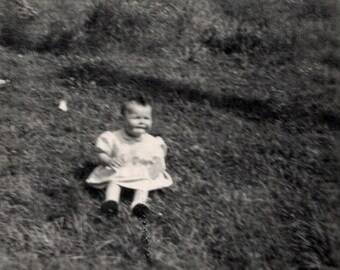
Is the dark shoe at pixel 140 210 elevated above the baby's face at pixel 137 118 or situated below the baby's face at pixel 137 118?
below

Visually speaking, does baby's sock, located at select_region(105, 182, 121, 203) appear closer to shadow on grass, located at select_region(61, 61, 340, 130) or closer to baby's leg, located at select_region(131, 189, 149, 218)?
baby's leg, located at select_region(131, 189, 149, 218)

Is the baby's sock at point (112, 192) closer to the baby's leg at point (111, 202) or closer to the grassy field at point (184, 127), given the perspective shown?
Answer: the baby's leg at point (111, 202)

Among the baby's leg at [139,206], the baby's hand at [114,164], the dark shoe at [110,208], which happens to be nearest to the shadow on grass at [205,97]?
the baby's hand at [114,164]

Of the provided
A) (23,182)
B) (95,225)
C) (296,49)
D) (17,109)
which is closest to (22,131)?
(17,109)

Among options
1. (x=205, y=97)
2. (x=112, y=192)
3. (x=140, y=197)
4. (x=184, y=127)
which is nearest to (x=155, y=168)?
(x=140, y=197)

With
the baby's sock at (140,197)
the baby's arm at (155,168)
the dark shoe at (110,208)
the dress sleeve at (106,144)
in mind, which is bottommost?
the dark shoe at (110,208)

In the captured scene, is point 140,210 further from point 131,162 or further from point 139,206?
point 131,162

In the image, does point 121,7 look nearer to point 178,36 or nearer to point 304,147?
point 178,36

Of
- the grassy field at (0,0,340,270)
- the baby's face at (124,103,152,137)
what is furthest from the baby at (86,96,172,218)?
the grassy field at (0,0,340,270)
